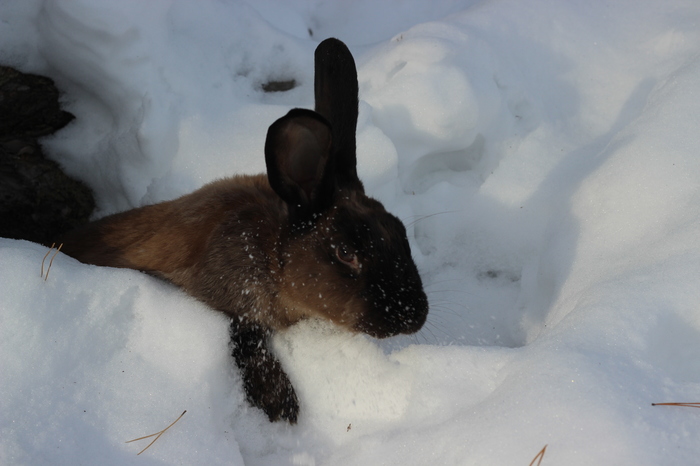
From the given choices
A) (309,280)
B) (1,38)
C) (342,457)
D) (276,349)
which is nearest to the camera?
(342,457)

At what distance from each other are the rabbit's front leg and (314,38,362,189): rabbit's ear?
88 cm

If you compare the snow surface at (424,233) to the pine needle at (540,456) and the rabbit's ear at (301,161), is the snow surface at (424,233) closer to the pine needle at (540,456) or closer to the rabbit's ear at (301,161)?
the pine needle at (540,456)

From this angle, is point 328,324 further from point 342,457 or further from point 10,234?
point 10,234

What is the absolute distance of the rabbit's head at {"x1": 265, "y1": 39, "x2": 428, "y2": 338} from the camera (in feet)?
8.48

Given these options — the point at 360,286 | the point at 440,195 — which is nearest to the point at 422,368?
the point at 360,286

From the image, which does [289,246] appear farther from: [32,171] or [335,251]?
[32,171]

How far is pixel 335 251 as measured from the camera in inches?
107

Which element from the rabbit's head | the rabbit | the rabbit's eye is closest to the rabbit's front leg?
the rabbit

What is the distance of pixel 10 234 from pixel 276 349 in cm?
216

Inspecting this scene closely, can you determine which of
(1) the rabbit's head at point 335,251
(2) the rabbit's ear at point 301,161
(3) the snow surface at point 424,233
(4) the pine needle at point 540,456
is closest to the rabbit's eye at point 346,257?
(1) the rabbit's head at point 335,251

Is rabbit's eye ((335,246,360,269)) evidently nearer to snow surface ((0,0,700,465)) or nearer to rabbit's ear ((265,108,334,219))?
rabbit's ear ((265,108,334,219))

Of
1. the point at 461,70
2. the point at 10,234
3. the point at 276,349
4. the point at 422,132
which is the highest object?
the point at 461,70

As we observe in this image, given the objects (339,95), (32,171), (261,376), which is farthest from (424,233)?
(32,171)

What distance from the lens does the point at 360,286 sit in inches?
105
